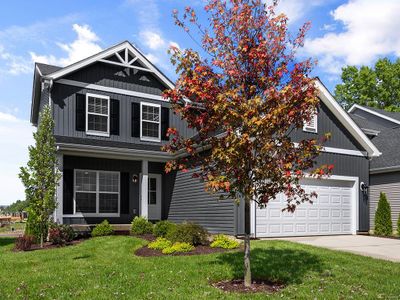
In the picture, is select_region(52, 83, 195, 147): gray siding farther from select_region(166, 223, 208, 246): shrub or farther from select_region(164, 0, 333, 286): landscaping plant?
select_region(164, 0, 333, 286): landscaping plant

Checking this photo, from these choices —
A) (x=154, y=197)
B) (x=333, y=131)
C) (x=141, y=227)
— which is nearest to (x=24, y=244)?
(x=141, y=227)

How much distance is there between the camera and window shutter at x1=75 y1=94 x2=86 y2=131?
677 inches

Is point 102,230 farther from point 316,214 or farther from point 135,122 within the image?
point 316,214

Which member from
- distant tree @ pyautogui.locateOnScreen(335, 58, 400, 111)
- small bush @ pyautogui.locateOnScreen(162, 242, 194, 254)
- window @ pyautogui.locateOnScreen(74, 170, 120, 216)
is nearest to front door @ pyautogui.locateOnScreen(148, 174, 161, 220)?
window @ pyautogui.locateOnScreen(74, 170, 120, 216)

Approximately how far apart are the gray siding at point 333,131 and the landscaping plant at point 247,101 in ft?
32.7

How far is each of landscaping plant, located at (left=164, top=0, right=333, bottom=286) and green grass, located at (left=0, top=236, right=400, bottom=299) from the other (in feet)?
3.75

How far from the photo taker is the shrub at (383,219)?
17469 mm

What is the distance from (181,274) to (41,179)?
24.1ft

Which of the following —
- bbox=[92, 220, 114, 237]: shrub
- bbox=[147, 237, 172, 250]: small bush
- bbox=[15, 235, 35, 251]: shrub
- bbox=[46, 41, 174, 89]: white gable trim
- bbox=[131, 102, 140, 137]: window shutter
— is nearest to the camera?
bbox=[147, 237, 172, 250]: small bush

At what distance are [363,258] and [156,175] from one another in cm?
1136

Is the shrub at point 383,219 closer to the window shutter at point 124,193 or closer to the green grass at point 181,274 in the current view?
the green grass at point 181,274

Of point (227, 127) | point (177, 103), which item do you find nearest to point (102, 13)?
point (177, 103)

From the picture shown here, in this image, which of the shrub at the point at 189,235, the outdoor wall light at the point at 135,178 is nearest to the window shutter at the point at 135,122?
the outdoor wall light at the point at 135,178

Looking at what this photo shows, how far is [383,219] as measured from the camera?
17.5 meters
